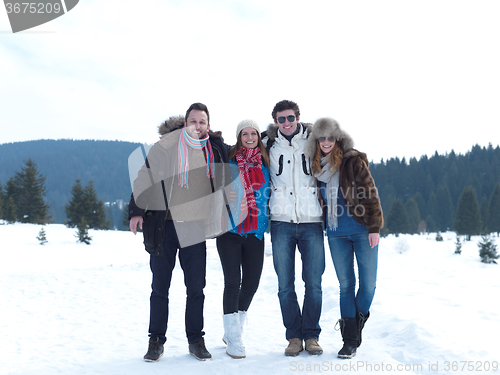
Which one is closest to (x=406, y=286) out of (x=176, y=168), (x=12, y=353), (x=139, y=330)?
(x=139, y=330)

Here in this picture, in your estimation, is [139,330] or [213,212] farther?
[139,330]

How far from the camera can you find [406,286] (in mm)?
7344

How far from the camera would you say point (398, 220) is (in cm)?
4916

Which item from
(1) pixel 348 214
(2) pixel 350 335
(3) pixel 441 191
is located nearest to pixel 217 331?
(2) pixel 350 335

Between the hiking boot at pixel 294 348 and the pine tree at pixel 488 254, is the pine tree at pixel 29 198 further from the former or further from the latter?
the pine tree at pixel 488 254

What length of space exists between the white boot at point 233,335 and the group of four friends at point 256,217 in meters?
0.01

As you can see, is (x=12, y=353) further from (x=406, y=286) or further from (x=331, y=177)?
(x=406, y=286)

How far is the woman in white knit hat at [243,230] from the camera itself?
345 cm

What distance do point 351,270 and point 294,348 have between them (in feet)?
3.24

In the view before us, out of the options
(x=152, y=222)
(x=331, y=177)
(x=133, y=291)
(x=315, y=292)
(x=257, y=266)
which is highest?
(x=331, y=177)

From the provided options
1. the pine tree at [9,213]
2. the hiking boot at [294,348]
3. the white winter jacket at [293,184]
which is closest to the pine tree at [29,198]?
the pine tree at [9,213]

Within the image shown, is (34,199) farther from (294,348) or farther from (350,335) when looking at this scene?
(350,335)

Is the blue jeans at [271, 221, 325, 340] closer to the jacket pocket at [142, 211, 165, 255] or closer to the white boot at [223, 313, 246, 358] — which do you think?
the white boot at [223, 313, 246, 358]

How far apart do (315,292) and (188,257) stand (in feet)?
4.48
